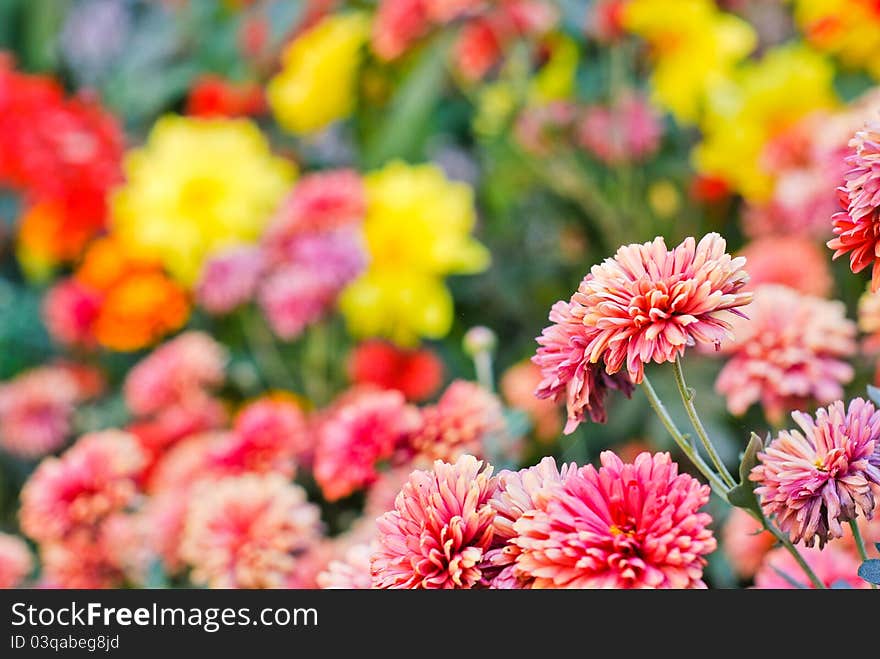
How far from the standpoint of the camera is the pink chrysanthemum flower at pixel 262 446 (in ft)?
1.94

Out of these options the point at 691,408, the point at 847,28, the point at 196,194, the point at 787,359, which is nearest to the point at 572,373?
the point at 691,408

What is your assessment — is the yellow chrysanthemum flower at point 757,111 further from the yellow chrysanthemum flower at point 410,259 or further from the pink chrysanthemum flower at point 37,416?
the pink chrysanthemum flower at point 37,416

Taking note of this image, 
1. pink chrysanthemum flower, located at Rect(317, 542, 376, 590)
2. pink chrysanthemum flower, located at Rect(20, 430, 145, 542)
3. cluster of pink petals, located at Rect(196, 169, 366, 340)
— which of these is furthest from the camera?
cluster of pink petals, located at Rect(196, 169, 366, 340)

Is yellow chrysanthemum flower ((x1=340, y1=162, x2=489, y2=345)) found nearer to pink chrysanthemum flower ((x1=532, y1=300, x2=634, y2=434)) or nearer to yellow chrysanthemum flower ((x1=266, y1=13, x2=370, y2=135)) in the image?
yellow chrysanthemum flower ((x1=266, y1=13, x2=370, y2=135))

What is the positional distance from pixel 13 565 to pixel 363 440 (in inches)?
11.5

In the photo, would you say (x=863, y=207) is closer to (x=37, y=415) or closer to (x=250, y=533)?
(x=250, y=533)

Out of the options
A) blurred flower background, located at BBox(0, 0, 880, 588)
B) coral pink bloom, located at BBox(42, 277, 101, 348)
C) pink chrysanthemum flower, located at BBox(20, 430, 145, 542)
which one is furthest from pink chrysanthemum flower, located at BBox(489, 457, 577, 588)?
coral pink bloom, located at BBox(42, 277, 101, 348)

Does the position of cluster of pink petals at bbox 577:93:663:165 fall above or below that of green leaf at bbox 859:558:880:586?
above

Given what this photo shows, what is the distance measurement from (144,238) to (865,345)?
688 millimetres

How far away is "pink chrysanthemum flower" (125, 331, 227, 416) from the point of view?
0.82m

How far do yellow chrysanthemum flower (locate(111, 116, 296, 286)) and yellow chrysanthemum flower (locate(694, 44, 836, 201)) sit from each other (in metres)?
0.40
